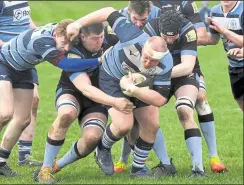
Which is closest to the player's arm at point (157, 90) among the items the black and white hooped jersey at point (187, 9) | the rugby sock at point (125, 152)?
the rugby sock at point (125, 152)

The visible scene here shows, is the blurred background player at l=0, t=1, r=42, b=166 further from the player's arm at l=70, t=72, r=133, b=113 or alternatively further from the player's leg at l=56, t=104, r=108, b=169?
the player's arm at l=70, t=72, r=133, b=113

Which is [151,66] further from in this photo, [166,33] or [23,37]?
[23,37]

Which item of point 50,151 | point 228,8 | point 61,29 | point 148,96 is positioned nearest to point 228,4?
point 228,8

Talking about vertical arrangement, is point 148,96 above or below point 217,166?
above

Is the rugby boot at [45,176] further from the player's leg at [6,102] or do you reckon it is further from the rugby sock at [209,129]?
the rugby sock at [209,129]

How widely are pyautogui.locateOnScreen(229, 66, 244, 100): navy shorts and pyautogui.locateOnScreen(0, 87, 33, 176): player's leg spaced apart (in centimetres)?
278

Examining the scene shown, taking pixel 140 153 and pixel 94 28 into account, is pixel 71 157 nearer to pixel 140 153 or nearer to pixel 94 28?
pixel 140 153

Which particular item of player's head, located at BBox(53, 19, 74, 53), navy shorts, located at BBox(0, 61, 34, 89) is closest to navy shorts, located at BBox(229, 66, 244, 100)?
player's head, located at BBox(53, 19, 74, 53)

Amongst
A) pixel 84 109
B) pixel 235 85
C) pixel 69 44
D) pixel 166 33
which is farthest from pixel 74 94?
pixel 235 85

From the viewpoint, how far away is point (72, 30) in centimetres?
829

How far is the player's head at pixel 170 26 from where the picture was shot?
8734mm

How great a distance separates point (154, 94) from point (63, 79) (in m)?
1.51

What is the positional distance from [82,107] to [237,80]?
2.22 metres

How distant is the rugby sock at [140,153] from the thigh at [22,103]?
1506 mm
